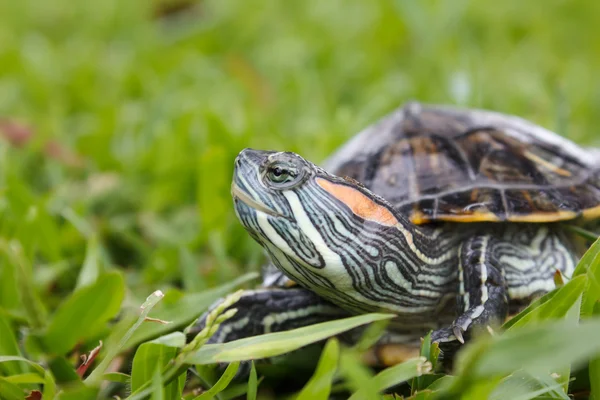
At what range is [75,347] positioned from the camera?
1919 millimetres

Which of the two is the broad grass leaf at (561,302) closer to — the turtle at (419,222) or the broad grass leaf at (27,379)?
the turtle at (419,222)

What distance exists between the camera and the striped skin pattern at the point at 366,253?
1606 mm

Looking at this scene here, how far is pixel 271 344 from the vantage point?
4.80 ft

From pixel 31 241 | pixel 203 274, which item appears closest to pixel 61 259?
pixel 31 241

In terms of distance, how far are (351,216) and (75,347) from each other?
3.04ft

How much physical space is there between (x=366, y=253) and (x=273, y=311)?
1.37 ft

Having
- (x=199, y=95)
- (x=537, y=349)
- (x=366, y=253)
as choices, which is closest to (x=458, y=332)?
(x=366, y=253)

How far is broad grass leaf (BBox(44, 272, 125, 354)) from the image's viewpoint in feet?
6.15

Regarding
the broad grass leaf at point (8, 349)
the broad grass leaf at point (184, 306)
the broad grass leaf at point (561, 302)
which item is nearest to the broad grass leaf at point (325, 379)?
the broad grass leaf at point (561, 302)

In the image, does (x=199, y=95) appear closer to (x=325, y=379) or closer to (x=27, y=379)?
(x=27, y=379)

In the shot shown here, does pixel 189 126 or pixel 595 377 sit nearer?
pixel 595 377

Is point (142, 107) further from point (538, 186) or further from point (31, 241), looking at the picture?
point (538, 186)

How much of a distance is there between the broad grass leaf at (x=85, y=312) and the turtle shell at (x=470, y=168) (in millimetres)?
834

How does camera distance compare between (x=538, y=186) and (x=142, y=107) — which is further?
(x=142, y=107)
